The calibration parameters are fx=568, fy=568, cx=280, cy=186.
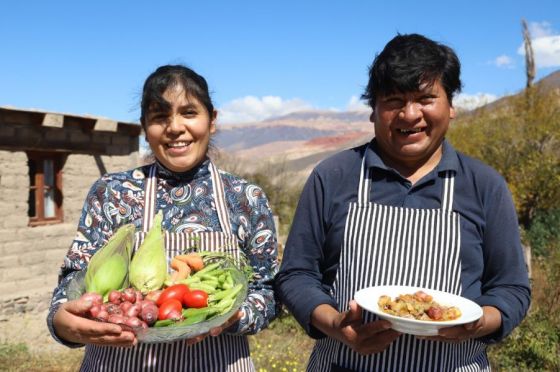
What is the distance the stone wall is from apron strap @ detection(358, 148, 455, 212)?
8.85 m

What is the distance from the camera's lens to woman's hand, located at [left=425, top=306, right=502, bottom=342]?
1897 millimetres

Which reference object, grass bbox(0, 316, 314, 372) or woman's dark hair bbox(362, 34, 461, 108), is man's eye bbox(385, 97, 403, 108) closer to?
woman's dark hair bbox(362, 34, 461, 108)

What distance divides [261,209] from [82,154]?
9.31 meters

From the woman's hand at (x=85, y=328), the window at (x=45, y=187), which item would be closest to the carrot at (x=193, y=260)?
the woman's hand at (x=85, y=328)

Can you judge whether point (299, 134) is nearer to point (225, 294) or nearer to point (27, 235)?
point (27, 235)

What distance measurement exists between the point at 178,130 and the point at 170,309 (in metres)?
0.78

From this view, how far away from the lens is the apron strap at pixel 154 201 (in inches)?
95.4

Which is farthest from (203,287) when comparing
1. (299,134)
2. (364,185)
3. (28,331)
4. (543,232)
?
(299,134)

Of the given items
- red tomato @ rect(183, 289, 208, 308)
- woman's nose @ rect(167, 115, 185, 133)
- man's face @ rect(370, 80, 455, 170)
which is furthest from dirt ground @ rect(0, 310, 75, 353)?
man's face @ rect(370, 80, 455, 170)

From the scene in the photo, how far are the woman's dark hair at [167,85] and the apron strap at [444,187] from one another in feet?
2.47

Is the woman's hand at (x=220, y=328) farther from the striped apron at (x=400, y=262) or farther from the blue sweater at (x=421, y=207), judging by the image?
the striped apron at (x=400, y=262)

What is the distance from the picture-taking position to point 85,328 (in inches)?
75.7

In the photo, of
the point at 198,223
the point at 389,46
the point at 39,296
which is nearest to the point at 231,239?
the point at 198,223

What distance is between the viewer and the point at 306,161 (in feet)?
246
